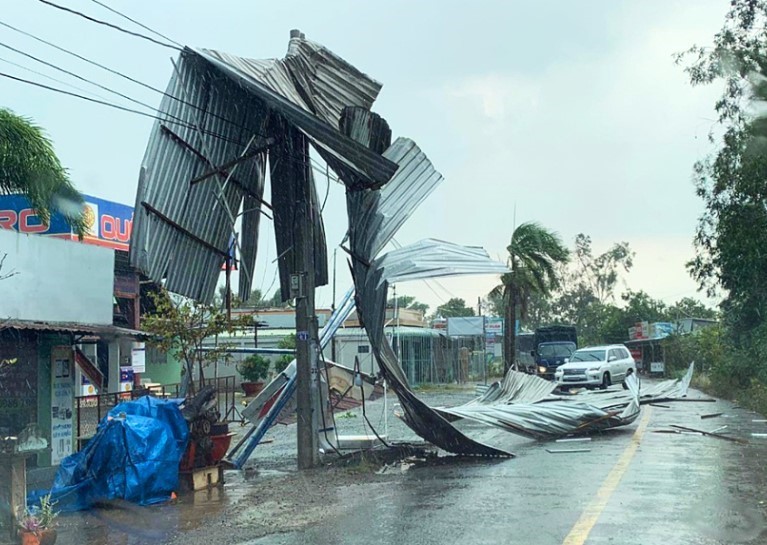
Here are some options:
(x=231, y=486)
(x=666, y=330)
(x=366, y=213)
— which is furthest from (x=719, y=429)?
(x=666, y=330)

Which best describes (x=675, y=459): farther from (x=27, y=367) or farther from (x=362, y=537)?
(x=27, y=367)

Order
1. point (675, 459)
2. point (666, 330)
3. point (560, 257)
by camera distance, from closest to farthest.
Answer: point (675, 459) → point (560, 257) → point (666, 330)

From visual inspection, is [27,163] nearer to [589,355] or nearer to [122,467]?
[122,467]

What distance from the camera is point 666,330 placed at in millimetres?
47500

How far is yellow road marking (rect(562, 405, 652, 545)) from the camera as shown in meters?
7.22

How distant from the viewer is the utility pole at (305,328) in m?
12.4

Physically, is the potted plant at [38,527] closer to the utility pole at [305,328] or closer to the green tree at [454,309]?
the utility pole at [305,328]

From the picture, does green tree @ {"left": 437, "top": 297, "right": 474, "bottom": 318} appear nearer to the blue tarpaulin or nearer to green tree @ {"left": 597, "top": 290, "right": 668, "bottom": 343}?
green tree @ {"left": 597, "top": 290, "right": 668, "bottom": 343}

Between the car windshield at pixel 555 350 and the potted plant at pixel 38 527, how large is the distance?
3401cm

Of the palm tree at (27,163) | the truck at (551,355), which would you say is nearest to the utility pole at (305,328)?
the palm tree at (27,163)

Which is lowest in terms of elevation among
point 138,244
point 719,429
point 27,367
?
point 719,429

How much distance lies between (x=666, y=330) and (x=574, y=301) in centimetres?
3715

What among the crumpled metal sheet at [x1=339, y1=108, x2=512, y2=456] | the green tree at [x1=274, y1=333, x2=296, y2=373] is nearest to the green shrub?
the green tree at [x1=274, y1=333, x2=296, y2=373]

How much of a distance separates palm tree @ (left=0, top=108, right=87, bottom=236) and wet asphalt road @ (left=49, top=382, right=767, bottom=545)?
734cm
